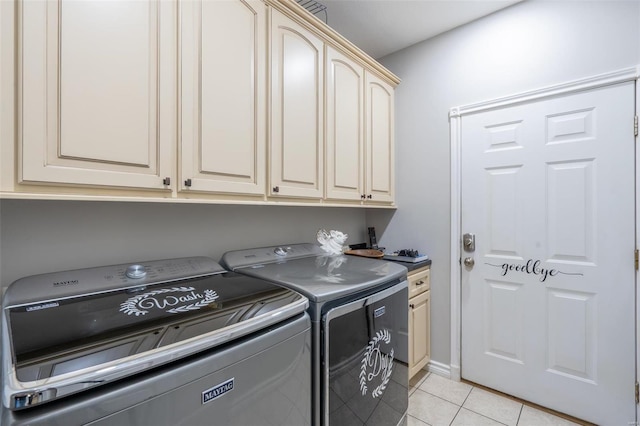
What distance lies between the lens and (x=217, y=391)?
74 cm

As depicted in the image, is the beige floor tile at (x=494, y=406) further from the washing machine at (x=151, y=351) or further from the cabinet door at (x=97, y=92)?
the cabinet door at (x=97, y=92)

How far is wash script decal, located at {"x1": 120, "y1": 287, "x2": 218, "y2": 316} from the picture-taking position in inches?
33.1

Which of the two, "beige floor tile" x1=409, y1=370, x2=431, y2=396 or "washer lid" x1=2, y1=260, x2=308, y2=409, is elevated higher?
"washer lid" x1=2, y1=260, x2=308, y2=409

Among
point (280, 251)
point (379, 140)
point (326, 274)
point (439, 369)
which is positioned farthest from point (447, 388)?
point (379, 140)

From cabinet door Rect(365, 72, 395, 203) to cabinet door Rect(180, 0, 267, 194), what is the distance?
39.6 inches

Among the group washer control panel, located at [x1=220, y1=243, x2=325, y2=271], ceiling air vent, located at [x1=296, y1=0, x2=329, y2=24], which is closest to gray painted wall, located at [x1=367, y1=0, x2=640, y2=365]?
ceiling air vent, located at [x1=296, y1=0, x2=329, y2=24]

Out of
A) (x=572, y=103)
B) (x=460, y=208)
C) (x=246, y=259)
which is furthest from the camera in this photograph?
(x=460, y=208)

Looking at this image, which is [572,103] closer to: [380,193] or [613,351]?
[380,193]

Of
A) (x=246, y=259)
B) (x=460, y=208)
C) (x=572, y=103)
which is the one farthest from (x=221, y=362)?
(x=572, y=103)

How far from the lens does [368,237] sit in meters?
2.69

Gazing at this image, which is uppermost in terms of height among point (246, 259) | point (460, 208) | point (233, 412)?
point (460, 208)

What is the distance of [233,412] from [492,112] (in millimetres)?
2339

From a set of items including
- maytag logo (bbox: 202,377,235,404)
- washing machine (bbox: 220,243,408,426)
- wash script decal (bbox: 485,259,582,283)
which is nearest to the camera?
maytag logo (bbox: 202,377,235,404)

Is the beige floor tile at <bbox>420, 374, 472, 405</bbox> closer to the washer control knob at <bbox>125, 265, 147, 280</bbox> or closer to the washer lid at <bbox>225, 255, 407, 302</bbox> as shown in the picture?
the washer lid at <bbox>225, 255, 407, 302</bbox>
